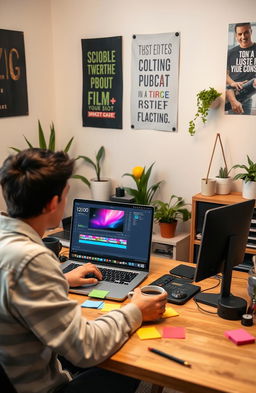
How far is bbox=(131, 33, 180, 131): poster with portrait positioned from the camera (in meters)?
3.30

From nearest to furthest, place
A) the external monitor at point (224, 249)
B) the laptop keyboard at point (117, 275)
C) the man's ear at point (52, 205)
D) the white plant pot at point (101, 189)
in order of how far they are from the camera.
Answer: the man's ear at point (52, 205) < the external monitor at point (224, 249) < the laptop keyboard at point (117, 275) < the white plant pot at point (101, 189)

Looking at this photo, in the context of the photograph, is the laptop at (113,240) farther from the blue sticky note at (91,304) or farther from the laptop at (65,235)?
the laptop at (65,235)

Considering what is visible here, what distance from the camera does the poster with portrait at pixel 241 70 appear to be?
298 centimetres

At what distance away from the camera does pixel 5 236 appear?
128 centimetres

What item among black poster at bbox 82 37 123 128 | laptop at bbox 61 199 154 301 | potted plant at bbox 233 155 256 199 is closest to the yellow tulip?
black poster at bbox 82 37 123 128

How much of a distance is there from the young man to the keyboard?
1.13ft

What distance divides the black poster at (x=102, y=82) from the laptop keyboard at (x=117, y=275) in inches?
76.0

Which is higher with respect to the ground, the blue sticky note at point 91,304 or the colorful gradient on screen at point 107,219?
the colorful gradient on screen at point 107,219

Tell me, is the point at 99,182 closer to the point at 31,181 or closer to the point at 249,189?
the point at 249,189

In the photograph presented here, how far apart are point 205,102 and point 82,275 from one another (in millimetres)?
1780

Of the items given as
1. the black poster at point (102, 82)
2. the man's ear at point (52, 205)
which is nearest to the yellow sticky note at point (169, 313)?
the man's ear at point (52, 205)

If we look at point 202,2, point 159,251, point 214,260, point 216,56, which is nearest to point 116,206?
point 214,260

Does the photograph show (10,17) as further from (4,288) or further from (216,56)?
(4,288)

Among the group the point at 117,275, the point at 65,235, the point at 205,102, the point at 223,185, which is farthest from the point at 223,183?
the point at 117,275
